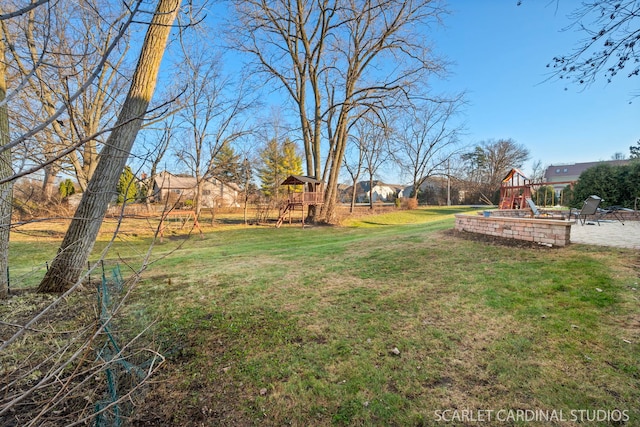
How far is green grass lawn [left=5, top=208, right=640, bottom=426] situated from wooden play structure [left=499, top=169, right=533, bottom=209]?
13120 mm

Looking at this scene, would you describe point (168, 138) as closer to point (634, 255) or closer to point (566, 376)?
point (566, 376)

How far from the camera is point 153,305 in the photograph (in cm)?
381

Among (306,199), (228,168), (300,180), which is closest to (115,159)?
(300,180)

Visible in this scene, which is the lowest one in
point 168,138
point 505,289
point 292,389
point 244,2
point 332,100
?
point 292,389

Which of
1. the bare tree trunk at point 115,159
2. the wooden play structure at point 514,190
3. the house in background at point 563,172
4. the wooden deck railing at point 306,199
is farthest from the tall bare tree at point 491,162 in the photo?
the bare tree trunk at point 115,159

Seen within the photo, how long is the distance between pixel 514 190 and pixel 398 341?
17998 mm

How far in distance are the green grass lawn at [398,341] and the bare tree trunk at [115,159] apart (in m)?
1.07

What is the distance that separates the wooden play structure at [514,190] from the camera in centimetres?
1620

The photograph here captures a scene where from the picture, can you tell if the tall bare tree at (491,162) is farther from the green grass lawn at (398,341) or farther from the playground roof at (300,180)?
the green grass lawn at (398,341)

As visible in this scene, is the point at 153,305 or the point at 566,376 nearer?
the point at 566,376

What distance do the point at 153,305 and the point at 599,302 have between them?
535 centimetres

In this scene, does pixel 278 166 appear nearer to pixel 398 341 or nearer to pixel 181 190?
pixel 181 190

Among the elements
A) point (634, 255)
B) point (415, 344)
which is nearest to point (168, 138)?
point (415, 344)

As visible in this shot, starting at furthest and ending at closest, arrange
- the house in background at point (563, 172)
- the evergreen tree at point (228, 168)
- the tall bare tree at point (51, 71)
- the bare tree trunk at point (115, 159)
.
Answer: the house in background at point (563, 172)
the evergreen tree at point (228, 168)
the bare tree trunk at point (115, 159)
the tall bare tree at point (51, 71)
